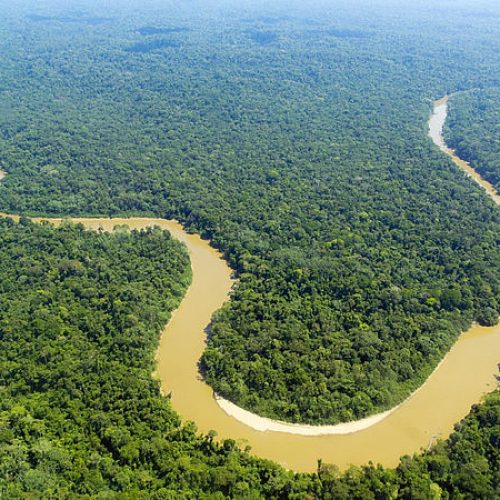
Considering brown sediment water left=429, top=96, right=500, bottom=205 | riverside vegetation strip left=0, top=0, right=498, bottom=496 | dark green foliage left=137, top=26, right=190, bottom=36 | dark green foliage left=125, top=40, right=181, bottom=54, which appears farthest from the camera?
dark green foliage left=137, top=26, right=190, bottom=36

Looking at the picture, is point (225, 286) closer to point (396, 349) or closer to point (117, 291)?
point (117, 291)

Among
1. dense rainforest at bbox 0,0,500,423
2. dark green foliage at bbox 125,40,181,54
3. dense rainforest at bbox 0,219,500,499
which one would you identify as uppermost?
dark green foliage at bbox 125,40,181,54

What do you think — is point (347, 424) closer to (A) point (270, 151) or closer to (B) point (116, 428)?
(B) point (116, 428)

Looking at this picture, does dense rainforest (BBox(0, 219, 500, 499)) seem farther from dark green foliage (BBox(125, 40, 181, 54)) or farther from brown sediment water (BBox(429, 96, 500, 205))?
dark green foliage (BBox(125, 40, 181, 54))

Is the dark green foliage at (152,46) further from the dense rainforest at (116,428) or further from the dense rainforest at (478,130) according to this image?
the dense rainforest at (116,428)

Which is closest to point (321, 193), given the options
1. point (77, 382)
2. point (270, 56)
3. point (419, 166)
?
point (419, 166)

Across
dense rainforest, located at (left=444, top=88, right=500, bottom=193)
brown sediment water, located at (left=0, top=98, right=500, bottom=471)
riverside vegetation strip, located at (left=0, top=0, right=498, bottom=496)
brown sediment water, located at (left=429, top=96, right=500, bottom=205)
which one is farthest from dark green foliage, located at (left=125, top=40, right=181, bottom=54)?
brown sediment water, located at (left=0, top=98, right=500, bottom=471)

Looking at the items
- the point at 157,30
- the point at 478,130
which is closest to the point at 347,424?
the point at 478,130

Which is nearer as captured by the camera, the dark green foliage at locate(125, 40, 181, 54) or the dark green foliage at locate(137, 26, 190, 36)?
the dark green foliage at locate(125, 40, 181, 54)
